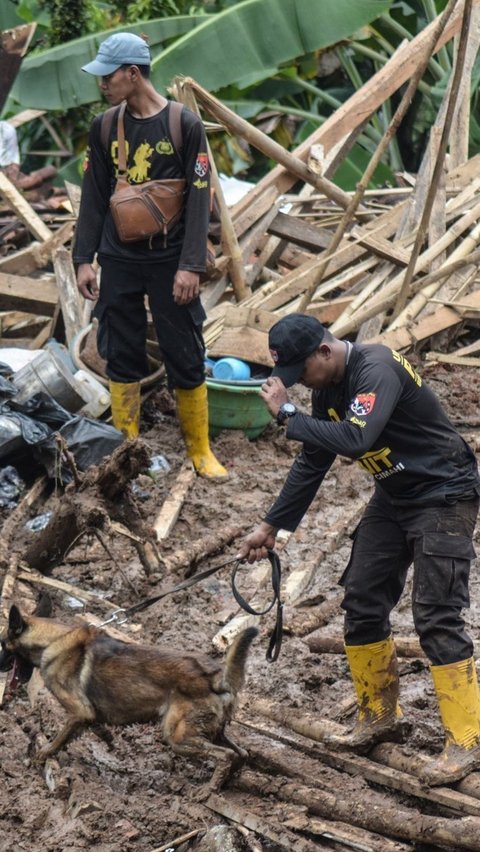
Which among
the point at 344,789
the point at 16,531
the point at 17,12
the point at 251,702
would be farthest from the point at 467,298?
the point at 17,12

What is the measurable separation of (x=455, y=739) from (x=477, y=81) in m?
11.5

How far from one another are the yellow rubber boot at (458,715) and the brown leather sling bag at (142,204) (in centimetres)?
405

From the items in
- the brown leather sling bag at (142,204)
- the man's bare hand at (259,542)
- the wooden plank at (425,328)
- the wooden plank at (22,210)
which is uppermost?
the brown leather sling bag at (142,204)

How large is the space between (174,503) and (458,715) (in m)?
3.59

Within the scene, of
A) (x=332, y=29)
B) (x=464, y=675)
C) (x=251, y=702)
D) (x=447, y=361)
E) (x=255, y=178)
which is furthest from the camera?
(x=255, y=178)

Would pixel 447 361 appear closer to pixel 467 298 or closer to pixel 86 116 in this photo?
pixel 467 298

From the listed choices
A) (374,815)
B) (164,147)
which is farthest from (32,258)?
(374,815)

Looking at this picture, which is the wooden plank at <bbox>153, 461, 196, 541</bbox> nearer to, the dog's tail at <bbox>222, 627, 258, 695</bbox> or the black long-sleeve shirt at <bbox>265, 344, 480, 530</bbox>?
the dog's tail at <bbox>222, 627, 258, 695</bbox>

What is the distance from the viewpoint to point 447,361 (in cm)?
1024

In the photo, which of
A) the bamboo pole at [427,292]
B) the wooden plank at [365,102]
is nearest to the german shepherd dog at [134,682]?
the bamboo pole at [427,292]

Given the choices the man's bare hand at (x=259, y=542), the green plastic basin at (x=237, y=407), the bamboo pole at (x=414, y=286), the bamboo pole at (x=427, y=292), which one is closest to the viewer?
the man's bare hand at (x=259, y=542)

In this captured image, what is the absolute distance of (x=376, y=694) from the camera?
5.14m

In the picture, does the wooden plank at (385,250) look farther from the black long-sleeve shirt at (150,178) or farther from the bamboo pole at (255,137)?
the black long-sleeve shirt at (150,178)

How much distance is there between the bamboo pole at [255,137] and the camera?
30.4 feet
